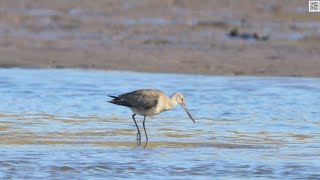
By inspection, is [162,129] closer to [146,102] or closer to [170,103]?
[170,103]

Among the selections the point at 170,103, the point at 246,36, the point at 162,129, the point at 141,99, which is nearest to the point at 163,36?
the point at 246,36

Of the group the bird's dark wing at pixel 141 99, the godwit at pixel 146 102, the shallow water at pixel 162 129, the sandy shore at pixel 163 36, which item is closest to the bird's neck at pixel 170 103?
the godwit at pixel 146 102

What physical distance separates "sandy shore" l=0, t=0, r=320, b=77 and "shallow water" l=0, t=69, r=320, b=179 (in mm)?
1328

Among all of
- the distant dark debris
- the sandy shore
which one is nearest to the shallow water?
the sandy shore

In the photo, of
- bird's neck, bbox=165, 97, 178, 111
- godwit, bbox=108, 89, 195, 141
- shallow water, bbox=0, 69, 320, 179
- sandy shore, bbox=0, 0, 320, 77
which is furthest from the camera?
sandy shore, bbox=0, 0, 320, 77

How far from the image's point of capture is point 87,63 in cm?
1898

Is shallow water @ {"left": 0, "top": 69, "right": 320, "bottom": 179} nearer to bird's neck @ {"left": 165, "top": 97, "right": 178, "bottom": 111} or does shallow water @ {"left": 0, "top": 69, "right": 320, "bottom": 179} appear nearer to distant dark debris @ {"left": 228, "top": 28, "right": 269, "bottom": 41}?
bird's neck @ {"left": 165, "top": 97, "right": 178, "bottom": 111}

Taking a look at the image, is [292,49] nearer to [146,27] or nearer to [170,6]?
[146,27]

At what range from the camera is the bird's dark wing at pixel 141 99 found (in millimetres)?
11961

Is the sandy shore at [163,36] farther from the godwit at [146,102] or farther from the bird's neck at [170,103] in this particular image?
the godwit at [146,102]

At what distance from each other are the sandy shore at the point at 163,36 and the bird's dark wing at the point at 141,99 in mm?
6181

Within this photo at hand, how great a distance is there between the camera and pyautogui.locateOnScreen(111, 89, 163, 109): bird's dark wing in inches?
471

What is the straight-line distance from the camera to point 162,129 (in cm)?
1241

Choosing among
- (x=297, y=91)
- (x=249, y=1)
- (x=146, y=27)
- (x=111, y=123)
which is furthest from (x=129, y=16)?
(x=111, y=123)
